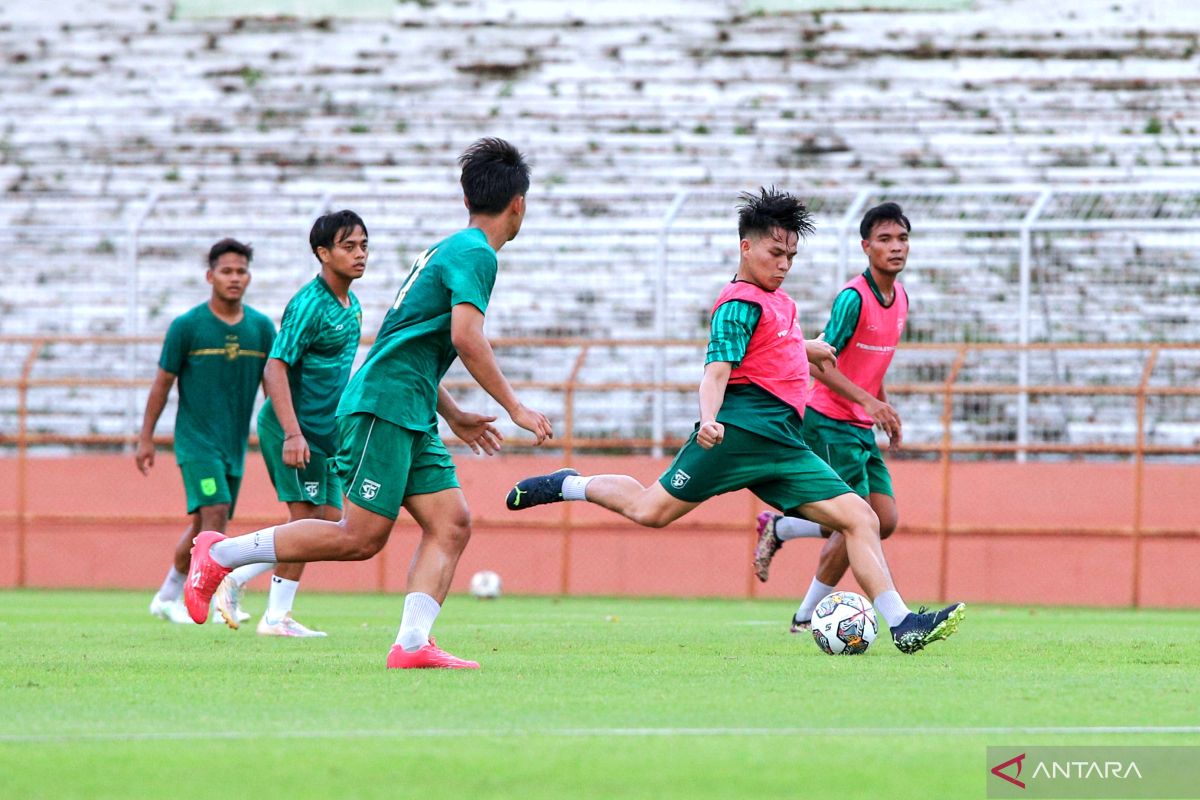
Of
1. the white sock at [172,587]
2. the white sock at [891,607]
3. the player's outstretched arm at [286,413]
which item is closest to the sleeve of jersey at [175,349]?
the white sock at [172,587]

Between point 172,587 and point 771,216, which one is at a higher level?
point 771,216

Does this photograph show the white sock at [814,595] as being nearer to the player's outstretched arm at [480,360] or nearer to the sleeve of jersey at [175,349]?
the player's outstretched arm at [480,360]

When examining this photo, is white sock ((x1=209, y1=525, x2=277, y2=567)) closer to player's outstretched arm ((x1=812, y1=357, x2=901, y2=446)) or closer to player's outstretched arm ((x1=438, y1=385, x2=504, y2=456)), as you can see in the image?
player's outstretched arm ((x1=438, y1=385, x2=504, y2=456))

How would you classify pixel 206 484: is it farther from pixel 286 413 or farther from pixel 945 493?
pixel 945 493

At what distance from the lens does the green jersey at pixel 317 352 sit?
10.1 metres

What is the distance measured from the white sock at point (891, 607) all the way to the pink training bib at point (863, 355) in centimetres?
186

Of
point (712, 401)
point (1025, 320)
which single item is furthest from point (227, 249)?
point (1025, 320)

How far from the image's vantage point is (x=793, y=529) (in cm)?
1108

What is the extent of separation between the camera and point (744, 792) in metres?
4.55

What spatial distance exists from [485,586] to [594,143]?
27.5ft

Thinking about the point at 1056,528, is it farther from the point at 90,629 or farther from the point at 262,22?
the point at 262,22

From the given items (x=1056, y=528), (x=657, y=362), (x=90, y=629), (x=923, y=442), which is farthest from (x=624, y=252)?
(x=90, y=629)

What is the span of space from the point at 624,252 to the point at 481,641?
937 centimetres

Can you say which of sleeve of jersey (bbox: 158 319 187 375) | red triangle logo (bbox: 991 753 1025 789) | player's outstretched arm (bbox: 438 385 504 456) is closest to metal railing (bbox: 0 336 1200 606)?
sleeve of jersey (bbox: 158 319 187 375)
